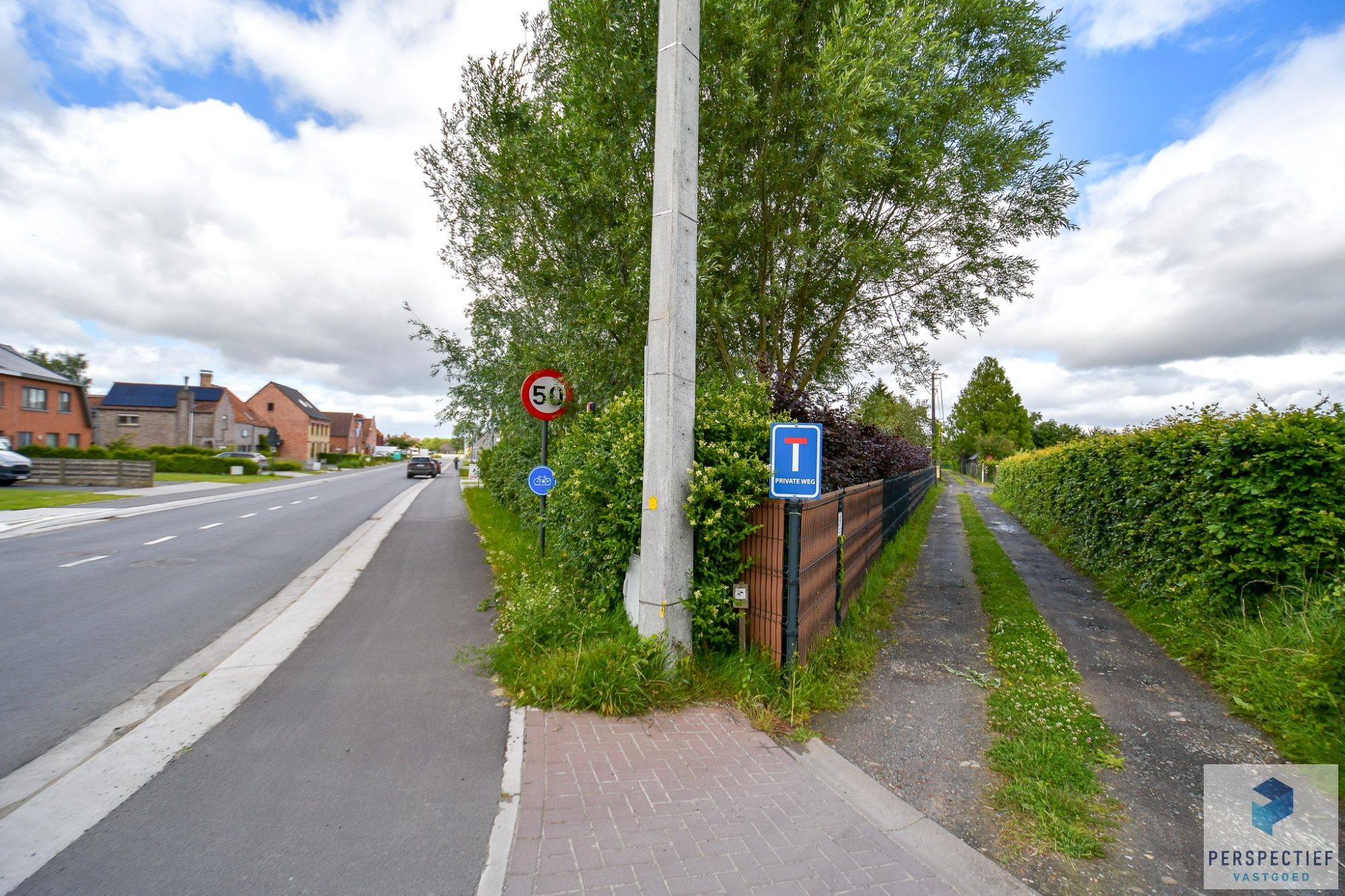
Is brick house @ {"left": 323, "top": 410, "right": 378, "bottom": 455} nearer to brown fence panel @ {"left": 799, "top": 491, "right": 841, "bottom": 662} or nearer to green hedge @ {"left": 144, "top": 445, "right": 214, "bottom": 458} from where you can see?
green hedge @ {"left": 144, "top": 445, "right": 214, "bottom": 458}

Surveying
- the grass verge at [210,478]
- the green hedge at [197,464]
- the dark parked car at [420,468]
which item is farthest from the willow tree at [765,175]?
the green hedge at [197,464]

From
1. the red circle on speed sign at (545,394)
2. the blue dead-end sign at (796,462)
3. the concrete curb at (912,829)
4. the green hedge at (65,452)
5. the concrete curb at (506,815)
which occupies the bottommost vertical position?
the concrete curb at (912,829)

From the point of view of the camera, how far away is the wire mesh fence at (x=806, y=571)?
4539mm

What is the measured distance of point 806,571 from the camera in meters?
4.77

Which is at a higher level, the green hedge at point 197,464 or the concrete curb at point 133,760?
the green hedge at point 197,464

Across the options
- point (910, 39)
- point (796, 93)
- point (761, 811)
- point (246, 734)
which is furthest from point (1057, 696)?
point (796, 93)

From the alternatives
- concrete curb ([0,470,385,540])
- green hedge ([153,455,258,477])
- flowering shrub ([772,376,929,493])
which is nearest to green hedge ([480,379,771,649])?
flowering shrub ([772,376,929,493])

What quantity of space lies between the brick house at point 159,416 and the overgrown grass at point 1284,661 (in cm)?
6984

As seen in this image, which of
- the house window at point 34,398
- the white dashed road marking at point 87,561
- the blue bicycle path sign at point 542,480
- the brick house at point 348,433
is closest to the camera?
the blue bicycle path sign at point 542,480

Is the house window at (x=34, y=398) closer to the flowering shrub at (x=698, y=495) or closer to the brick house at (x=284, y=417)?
the brick house at (x=284, y=417)

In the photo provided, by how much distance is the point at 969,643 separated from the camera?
20.9ft

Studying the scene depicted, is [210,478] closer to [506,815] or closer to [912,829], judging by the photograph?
[506,815]

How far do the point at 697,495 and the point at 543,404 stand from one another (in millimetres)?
4191

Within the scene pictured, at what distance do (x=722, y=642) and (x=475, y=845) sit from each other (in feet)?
8.26
